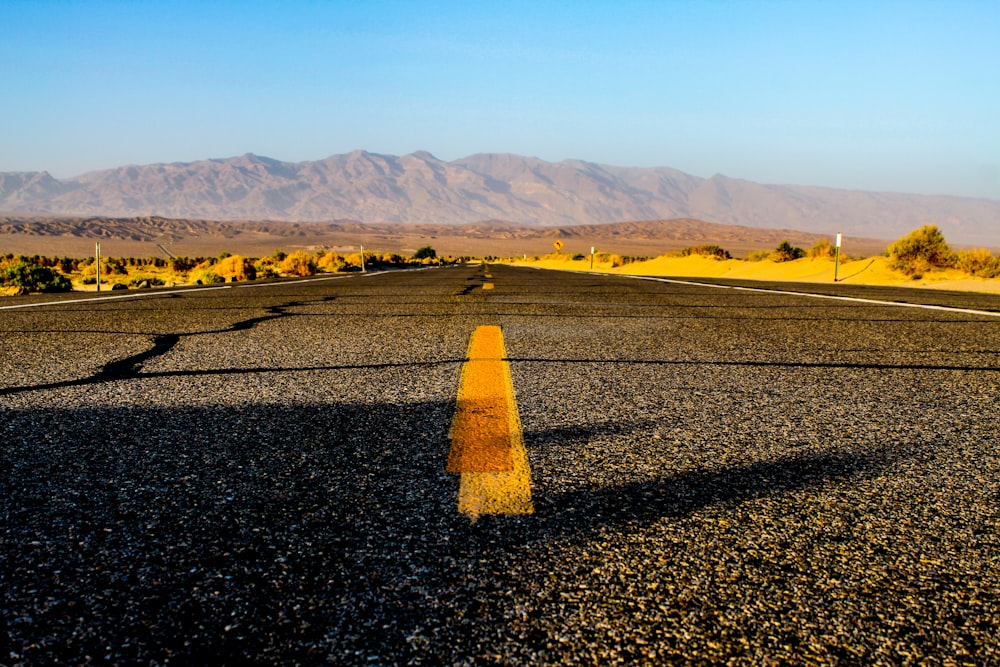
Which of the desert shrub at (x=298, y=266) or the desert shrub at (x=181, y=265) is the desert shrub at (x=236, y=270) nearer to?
the desert shrub at (x=298, y=266)

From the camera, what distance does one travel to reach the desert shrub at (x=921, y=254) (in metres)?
23.8

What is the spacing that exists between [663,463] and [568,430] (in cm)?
48

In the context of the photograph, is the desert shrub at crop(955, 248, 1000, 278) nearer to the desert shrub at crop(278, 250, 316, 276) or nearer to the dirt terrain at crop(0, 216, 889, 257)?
the desert shrub at crop(278, 250, 316, 276)

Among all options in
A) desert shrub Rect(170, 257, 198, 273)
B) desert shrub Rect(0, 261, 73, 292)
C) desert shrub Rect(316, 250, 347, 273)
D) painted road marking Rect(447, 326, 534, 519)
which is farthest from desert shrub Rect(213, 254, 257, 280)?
painted road marking Rect(447, 326, 534, 519)

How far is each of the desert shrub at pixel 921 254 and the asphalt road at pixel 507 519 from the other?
2261 centimetres

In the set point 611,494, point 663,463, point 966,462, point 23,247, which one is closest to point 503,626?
point 611,494

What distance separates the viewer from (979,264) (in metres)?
Result: 22.8

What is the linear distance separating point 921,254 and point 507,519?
1040 inches

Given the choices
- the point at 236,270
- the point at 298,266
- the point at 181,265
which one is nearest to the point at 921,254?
the point at 298,266

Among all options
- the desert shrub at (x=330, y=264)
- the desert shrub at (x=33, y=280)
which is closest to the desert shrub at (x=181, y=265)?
the desert shrub at (x=330, y=264)

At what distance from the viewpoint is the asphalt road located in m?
1.28

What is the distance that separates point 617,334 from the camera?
5.60 m

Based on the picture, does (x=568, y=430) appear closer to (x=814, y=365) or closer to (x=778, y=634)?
(x=778, y=634)

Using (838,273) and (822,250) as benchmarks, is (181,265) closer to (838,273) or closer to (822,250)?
(838,273)
